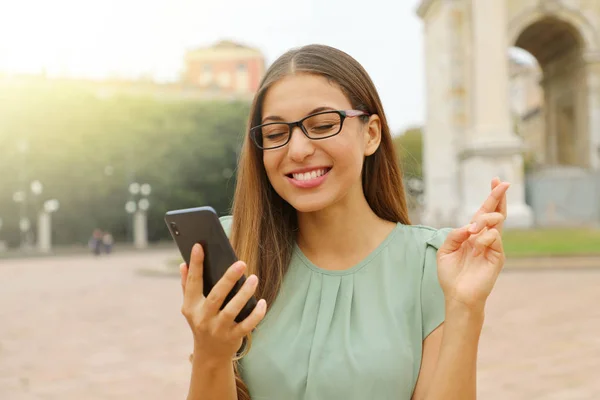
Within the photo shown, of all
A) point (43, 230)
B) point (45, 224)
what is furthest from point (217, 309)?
point (45, 224)

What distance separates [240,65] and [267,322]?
90.3m

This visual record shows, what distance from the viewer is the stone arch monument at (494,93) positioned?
2375 cm

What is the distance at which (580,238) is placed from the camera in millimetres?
21141

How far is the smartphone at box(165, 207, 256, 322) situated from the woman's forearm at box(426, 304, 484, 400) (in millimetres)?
590

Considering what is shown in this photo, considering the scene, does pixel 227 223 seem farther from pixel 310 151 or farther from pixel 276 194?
pixel 310 151

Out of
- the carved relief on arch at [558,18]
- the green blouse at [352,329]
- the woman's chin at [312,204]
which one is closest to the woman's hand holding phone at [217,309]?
the green blouse at [352,329]

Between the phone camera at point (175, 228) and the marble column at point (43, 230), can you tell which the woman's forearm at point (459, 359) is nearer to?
the phone camera at point (175, 228)

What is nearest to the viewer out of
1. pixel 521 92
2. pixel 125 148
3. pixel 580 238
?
pixel 580 238

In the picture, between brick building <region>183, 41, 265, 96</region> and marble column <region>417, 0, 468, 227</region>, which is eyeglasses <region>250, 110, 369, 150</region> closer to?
marble column <region>417, 0, 468, 227</region>

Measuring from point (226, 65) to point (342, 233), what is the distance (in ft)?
296

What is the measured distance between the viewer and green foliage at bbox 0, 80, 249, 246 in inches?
1847

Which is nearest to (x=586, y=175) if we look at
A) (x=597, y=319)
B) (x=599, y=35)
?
(x=599, y=35)

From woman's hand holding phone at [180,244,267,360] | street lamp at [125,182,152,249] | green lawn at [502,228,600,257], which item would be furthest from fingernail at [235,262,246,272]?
street lamp at [125,182,152,249]

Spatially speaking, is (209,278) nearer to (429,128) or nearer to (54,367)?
(54,367)
